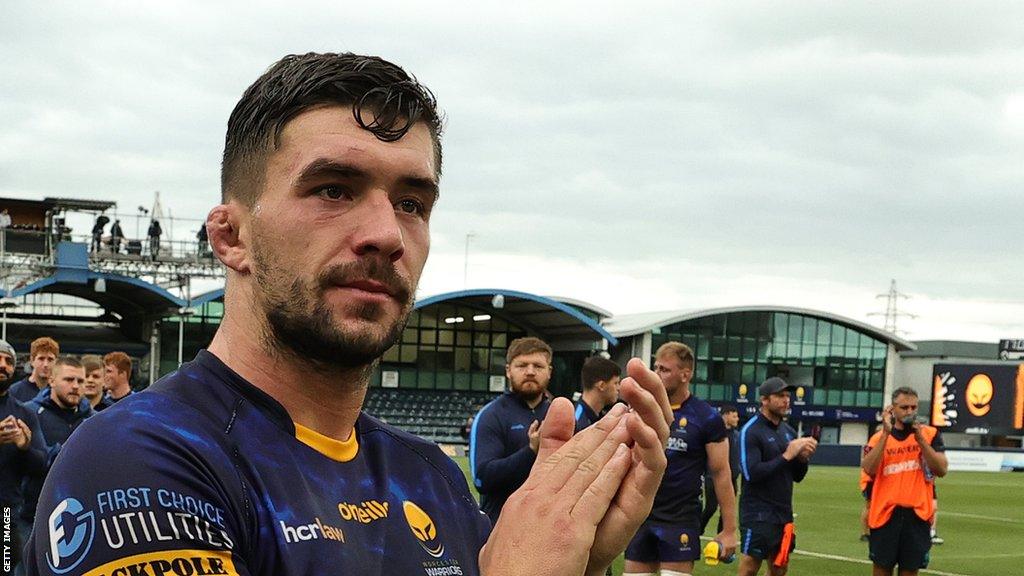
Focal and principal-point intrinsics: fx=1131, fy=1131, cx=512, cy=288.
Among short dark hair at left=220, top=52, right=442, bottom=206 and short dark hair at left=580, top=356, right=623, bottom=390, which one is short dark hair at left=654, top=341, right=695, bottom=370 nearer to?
short dark hair at left=580, top=356, right=623, bottom=390

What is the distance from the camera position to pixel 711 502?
55.4ft

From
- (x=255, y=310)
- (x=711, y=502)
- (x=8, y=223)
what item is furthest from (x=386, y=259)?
(x=8, y=223)

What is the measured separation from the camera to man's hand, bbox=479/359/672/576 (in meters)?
1.65

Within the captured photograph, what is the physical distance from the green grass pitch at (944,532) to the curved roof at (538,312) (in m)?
19.8

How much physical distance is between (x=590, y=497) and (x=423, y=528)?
0.47 m

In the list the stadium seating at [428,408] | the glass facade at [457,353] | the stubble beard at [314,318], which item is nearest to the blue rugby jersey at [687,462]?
the stubble beard at [314,318]

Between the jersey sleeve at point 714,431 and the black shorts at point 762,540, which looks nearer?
the jersey sleeve at point 714,431

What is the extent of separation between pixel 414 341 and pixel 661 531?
4910cm

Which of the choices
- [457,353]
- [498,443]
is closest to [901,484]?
[498,443]

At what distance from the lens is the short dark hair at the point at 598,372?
30.7ft

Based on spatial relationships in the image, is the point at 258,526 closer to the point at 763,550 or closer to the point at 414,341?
the point at 763,550

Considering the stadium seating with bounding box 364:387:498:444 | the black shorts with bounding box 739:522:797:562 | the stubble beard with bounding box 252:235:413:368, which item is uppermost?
the stubble beard with bounding box 252:235:413:368

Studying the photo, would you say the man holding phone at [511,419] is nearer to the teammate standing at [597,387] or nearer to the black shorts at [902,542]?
the teammate standing at [597,387]

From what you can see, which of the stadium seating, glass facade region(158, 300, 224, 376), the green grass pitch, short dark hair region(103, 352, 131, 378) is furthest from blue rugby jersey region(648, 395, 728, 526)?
glass facade region(158, 300, 224, 376)
